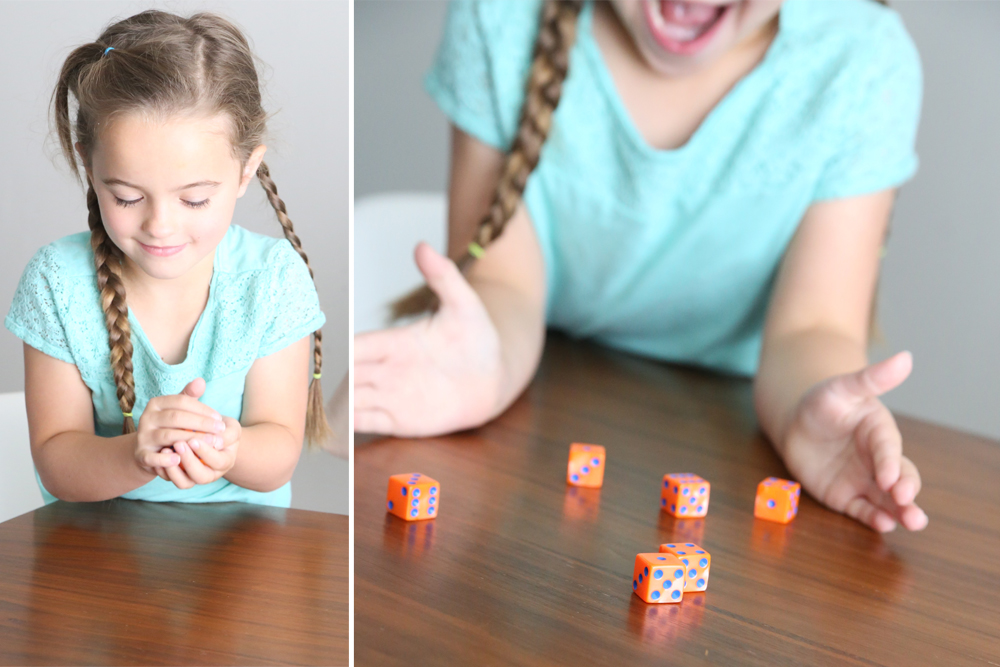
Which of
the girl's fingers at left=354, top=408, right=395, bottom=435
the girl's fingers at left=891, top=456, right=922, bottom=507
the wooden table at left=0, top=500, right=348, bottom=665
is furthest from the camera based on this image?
the girl's fingers at left=354, top=408, right=395, bottom=435

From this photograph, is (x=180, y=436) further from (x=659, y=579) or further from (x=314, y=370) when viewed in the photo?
(x=659, y=579)

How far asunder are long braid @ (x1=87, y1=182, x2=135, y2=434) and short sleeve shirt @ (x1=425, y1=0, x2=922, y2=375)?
81cm

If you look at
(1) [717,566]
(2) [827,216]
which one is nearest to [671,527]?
(1) [717,566]

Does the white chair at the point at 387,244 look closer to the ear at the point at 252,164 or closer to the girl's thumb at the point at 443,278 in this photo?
the girl's thumb at the point at 443,278

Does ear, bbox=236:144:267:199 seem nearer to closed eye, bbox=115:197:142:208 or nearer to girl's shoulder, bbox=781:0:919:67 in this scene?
closed eye, bbox=115:197:142:208

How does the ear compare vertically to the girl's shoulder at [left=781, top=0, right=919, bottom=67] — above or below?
below

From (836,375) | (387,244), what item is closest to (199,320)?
(836,375)

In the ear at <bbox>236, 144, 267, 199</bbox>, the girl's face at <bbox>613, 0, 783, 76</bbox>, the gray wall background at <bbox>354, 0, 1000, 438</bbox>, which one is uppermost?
the girl's face at <bbox>613, 0, 783, 76</bbox>

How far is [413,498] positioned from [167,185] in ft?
1.01

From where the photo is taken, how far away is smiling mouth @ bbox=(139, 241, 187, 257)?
0.46 m

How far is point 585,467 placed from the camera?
78cm

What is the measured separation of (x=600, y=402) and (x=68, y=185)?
27.1 inches

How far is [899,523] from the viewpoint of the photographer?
770mm

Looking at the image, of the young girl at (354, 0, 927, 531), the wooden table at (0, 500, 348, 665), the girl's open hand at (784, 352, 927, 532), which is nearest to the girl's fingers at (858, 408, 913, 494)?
the girl's open hand at (784, 352, 927, 532)
